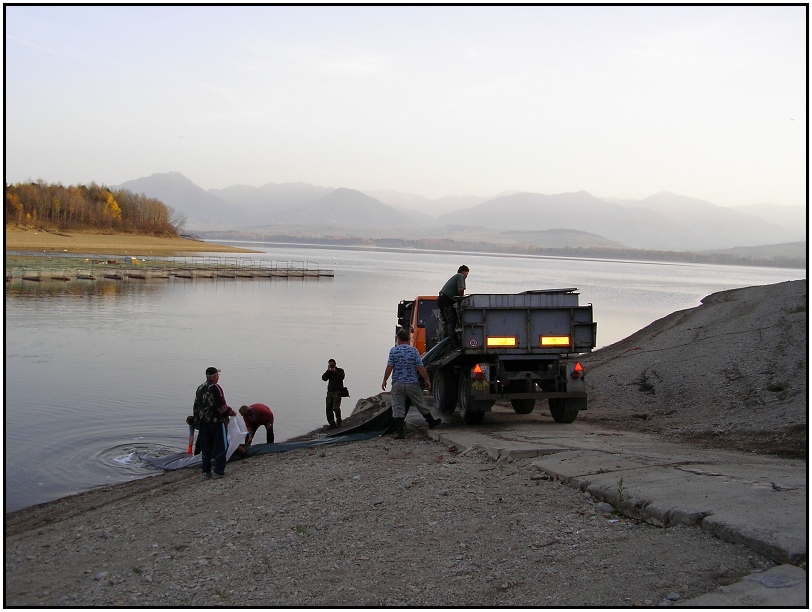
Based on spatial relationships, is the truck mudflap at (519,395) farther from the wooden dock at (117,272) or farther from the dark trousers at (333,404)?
the wooden dock at (117,272)

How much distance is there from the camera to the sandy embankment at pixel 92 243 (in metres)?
98.9

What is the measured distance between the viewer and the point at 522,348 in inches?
495

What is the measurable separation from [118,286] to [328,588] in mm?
53472

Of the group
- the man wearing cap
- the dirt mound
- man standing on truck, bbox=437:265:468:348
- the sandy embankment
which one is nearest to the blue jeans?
man standing on truck, bbox=437:265:468:348

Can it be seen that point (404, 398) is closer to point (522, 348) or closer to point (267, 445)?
point (522, 348)

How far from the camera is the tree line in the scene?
11756cm

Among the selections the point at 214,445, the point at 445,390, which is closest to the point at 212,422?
the point at 214,445

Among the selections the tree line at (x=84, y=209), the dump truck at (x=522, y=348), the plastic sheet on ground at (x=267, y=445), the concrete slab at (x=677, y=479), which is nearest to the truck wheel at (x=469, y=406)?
the dump truck at (x=522, y=348)

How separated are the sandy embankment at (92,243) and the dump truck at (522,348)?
87.8 metres

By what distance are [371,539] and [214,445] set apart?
4.23 meters

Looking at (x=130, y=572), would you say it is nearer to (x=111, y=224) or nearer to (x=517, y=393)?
(x=517, y=393)

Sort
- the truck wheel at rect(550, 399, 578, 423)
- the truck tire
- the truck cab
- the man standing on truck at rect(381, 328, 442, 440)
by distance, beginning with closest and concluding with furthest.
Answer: the man standing on truck at rect(381, 328, 442, 440), the truck wheel at rect(550, 399, 578, 423), the truck tire, the truck cab

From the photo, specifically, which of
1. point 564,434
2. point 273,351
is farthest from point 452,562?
point 273,351

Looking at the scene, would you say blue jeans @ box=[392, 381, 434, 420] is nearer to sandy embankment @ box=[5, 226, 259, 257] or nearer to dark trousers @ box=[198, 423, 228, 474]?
dark trousers @ box=[198, 423, 228, 474]
